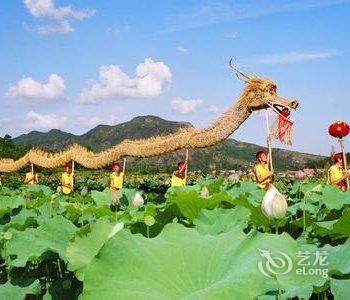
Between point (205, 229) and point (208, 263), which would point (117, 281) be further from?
point (205, 229)

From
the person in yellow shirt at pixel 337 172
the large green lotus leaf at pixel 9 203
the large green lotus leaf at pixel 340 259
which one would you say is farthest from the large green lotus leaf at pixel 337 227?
the person in yellow shirt at pixel 337 172

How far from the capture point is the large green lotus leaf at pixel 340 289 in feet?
4.17

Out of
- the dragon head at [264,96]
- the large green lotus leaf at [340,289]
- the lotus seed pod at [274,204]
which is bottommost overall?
the large green lotus leaf at [340,289]

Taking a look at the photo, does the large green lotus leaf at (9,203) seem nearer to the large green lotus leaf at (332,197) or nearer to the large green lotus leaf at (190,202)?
the large green lotus leaf at (190,202)

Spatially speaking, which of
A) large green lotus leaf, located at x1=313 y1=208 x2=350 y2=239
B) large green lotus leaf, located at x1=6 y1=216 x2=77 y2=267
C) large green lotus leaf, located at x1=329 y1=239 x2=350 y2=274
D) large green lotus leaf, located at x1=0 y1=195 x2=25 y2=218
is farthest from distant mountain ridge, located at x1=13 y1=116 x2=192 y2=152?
large green lotus leaf, located at x1=329 y1=239 x2=350 y2=274

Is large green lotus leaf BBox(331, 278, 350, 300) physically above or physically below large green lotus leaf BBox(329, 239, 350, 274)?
below

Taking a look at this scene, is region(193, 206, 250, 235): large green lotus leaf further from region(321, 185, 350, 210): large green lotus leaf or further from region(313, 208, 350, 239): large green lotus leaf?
region(321, 185, 350, 210): large green lotus leaf

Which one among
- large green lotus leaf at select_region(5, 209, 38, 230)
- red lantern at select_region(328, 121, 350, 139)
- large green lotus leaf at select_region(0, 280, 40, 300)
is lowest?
large green lotus leaf at select_region(0, 280, 40, 300)

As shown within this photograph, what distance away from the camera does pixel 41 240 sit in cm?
238

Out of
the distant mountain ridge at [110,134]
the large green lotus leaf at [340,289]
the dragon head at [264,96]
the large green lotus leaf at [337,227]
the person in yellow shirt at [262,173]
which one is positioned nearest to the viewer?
the large green lotus leaf at [340,289]

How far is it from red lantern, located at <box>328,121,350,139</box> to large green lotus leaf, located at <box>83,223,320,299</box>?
5.82m

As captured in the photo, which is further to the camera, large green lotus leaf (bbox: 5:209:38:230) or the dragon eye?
the dragon eye

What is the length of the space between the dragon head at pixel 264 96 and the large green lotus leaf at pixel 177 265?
32.8ft

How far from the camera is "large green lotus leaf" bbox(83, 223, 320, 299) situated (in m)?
1.31
